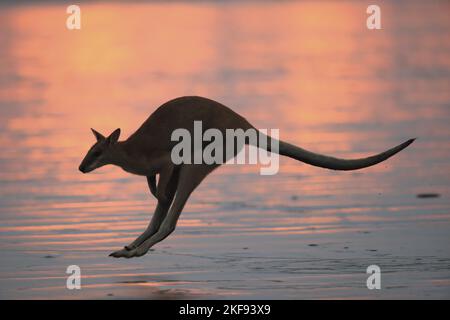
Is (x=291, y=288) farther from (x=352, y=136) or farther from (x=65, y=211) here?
(x=352, y=136)

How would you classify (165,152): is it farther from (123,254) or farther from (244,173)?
(244,173)

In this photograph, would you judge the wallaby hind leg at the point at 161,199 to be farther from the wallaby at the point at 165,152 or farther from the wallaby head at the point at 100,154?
the wallaby head at the point at 100,154

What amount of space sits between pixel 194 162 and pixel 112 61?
16.6 meters

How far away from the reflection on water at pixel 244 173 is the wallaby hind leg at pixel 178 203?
18cm

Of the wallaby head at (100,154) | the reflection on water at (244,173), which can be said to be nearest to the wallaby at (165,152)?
the wallaby head at (100,154)

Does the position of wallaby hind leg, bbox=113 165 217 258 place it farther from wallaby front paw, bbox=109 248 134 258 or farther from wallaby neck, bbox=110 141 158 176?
wallaby neck, bbox=110 141 158 176

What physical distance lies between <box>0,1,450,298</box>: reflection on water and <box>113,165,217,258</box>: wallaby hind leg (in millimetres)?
180

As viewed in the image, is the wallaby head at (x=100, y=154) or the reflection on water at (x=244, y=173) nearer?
the reflection on water at (x=244, y=173)

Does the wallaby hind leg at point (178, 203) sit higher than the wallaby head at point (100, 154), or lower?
lower

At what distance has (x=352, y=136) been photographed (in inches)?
605

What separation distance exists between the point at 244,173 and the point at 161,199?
3.95 meters

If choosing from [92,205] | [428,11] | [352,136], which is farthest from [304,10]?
[92,205]

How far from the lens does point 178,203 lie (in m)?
9.61

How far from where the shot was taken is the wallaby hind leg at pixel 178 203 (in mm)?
9555
